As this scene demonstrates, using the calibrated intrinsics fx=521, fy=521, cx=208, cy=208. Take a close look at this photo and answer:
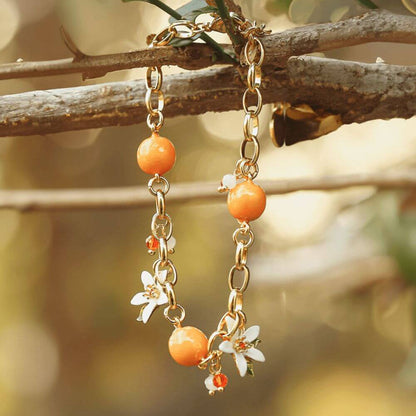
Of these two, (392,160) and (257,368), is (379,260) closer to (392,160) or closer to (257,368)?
(392,160)

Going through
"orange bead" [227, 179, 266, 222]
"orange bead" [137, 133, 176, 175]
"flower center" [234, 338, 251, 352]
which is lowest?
"flower center" [234, 338, 251, 352]

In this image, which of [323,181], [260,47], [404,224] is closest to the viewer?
[260,47]

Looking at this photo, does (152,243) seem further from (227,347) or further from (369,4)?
(369,4)

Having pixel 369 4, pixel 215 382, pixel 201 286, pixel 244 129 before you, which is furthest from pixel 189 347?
pixel 201 286

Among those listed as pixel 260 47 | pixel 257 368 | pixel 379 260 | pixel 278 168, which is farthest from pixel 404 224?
pixel 260 47

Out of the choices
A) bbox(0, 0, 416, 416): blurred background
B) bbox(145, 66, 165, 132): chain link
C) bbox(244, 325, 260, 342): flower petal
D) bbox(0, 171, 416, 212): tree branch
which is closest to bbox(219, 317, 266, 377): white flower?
bbox(244, 325, 260, 342): flower petal

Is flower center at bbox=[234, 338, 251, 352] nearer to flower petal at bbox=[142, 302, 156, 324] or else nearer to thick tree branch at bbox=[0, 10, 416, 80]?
flower petal at bbox=[142, 302, 156, 324]
